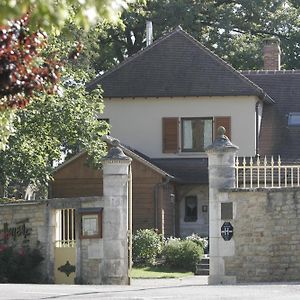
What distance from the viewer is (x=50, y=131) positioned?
95.1 feet

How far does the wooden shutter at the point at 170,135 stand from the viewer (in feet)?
128

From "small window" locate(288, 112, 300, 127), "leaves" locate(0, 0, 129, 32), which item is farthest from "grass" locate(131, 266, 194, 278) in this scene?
"leaves" locate(0, 0, 129, 32)

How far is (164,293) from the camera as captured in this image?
19219 mm

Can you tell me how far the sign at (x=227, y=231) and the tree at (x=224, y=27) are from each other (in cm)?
2887

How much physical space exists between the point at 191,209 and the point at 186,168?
1.54m

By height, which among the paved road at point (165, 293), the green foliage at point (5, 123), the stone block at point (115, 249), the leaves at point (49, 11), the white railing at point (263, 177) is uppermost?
the white railing at point (263, 177)

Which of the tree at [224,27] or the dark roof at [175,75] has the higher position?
the tree at [224,27]

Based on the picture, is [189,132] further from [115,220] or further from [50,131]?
[115,220]

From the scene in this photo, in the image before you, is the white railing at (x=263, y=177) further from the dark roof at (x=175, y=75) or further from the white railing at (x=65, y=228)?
the dark roof at (x=175, y=75)

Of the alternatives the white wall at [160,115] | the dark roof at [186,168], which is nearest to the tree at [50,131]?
the dark roof at [186,168]

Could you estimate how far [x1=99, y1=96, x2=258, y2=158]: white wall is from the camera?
127ft

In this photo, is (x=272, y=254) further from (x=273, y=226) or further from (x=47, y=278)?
(x=47, y=278)

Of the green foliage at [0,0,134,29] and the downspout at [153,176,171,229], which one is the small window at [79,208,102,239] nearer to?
the downspout at [153,176,171,229]

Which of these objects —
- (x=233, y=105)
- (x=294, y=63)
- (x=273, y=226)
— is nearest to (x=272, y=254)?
(x=273, y=226)
